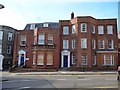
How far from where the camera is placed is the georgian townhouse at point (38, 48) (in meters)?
39.1

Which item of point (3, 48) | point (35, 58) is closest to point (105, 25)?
point (35, 58)

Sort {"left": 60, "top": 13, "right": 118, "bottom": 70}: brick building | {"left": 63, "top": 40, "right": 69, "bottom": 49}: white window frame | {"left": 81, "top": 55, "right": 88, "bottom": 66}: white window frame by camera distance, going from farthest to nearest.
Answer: {"left": 63, "top": 40, "right": 69, "bottom": 49}: white window frame, {"left": 60, "top": 13, "right": 118, "bottom": 70}: brick building, {"left": 81, "top": 55, "right": 88, "bottom": 66}: white window frame

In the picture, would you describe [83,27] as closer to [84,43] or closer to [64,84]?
[84,43]

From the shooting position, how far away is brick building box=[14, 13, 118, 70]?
3894cm

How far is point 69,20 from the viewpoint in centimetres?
4141

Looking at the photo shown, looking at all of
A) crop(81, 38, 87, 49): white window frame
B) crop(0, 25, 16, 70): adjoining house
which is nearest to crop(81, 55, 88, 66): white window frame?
crop(81, 38, 87, 49): white window frame

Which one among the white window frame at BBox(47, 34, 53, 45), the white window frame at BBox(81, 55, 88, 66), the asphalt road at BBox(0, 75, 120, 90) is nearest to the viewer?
the asphalt road at BBox(0, 75, 120, 90)

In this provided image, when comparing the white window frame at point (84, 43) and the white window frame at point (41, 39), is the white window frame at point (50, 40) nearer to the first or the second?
the white window frame at point (41, 39)

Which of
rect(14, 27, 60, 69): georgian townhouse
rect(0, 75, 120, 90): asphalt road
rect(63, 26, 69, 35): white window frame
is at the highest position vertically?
rect(63, 26, 69, 35): white window frame

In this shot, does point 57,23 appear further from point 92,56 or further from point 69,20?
point 92,56

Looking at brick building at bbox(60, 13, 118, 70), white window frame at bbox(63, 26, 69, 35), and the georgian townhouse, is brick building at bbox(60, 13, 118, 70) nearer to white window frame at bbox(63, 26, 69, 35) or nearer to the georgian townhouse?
white window frame at bbox(63, 26, 69, 35)

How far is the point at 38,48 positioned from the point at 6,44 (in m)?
10.9

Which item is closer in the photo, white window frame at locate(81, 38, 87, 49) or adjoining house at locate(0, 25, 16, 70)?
white window frame at locate(81, 38, 87, 49)

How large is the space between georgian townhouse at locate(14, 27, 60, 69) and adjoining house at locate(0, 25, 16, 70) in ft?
17.0
